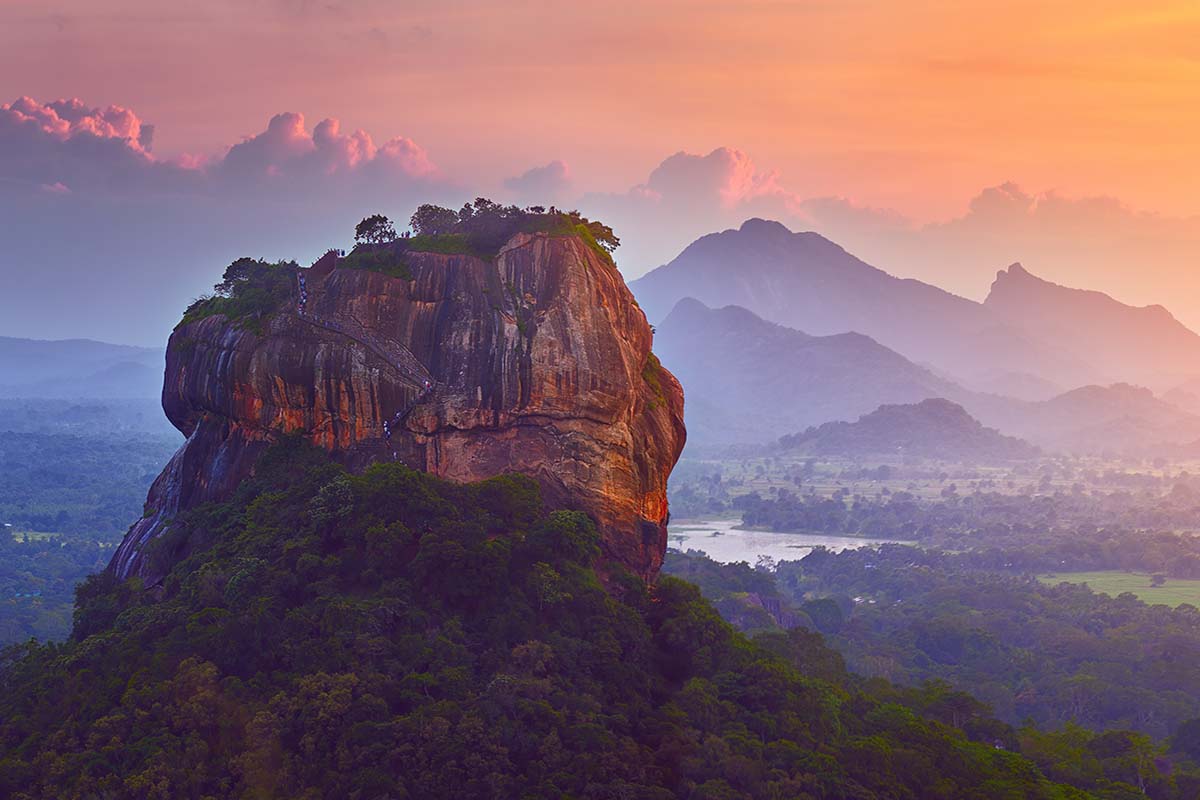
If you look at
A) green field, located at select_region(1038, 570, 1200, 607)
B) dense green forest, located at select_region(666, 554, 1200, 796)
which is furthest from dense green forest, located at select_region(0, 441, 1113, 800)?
green field, located at select_region(1038, 570, 1200, 607)

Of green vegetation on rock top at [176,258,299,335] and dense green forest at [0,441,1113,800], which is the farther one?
green vegetation on rock top at [176,258,299,335]

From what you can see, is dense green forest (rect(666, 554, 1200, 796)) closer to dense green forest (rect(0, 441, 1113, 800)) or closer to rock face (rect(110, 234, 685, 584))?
dense green forest (rect(0, 441, 1113, 800))

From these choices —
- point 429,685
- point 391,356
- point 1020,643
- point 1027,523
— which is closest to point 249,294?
point 391,356

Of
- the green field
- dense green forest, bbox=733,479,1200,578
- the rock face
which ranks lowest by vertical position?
the green field

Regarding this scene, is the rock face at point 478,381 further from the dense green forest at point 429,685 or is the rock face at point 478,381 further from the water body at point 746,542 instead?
the water body at point 746,542

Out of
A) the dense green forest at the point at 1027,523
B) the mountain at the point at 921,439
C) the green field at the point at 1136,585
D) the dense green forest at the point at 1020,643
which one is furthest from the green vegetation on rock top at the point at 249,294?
the mountain at the point at 921,439

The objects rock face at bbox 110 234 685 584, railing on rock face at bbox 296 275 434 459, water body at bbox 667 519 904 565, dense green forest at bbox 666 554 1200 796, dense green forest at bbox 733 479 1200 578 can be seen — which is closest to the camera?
rock face at bbox 110 234 685 584
